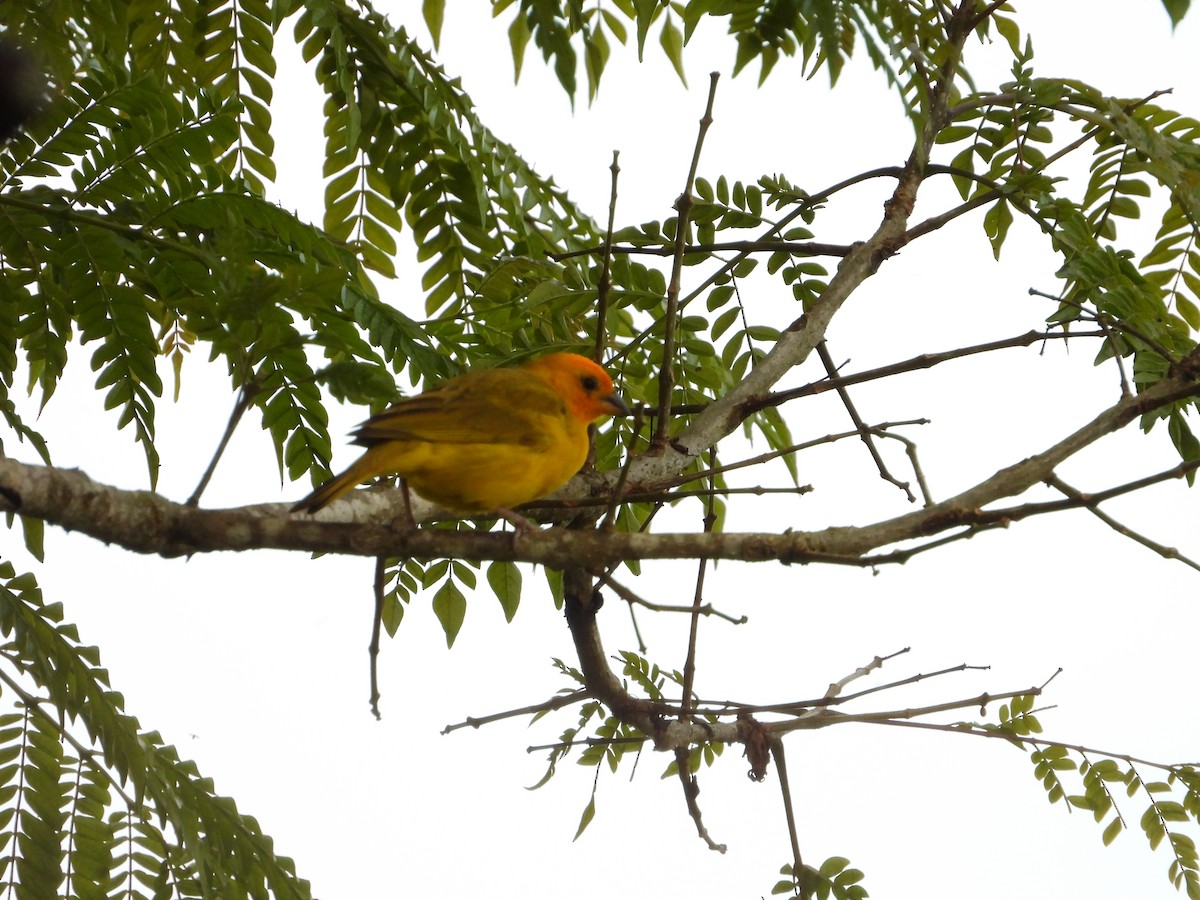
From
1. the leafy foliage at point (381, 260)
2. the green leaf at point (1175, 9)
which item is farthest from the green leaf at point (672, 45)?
the green leaf at point (1175, 9)

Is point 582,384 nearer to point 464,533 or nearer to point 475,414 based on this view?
point 475,414

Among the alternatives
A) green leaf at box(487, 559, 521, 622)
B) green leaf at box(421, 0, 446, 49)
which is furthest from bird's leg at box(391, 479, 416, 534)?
green leaf at box(421, 0, 446, 49)

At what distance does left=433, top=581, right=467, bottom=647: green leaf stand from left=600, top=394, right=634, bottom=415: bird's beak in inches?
27.6

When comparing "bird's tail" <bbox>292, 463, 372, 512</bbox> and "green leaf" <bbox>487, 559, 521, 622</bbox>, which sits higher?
"green leaf" <bbox>487, 559, 521, 622</bbox>

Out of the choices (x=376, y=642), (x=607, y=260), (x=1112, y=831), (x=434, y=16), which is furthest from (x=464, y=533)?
(x=1112, y=831)

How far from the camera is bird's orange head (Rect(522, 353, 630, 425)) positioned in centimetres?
348

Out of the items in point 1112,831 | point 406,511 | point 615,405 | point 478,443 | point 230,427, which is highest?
point 615,405

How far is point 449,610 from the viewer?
323 centimetres

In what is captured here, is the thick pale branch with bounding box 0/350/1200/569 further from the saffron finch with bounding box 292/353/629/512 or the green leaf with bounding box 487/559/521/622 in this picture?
the green leaf with bounding box 487/559/521/622

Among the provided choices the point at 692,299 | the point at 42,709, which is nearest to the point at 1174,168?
the point at 692,299

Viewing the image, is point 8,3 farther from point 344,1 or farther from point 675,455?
point 675,455

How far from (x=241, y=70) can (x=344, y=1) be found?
0.37m

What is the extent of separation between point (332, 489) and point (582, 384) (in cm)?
122

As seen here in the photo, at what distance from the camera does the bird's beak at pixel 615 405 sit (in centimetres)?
350
